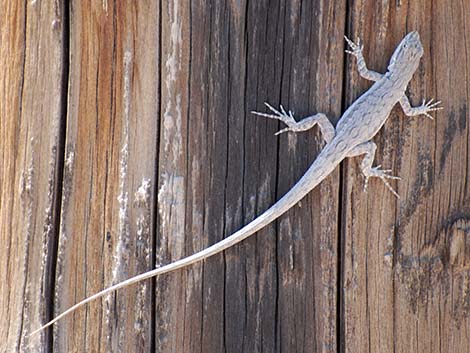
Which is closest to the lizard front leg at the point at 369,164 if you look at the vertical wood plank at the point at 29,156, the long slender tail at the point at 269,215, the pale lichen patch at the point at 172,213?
the long slender tail at the point at 269,215

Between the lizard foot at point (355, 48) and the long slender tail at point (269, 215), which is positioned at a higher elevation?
the lizard foot at point (355, 48)

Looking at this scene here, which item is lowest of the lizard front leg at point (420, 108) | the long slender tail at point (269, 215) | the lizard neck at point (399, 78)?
the long slender tail at point (269, 215)

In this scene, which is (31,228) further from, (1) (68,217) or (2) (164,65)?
(2) (164,65)

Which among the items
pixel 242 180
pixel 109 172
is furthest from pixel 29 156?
pixel 242 180

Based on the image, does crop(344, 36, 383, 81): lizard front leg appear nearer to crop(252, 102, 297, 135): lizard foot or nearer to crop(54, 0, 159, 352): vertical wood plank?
crop(252, 102, 297, 135): lizard foot

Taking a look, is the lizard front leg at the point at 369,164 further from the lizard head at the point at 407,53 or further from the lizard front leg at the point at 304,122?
the lizard head at the point at 407,53
